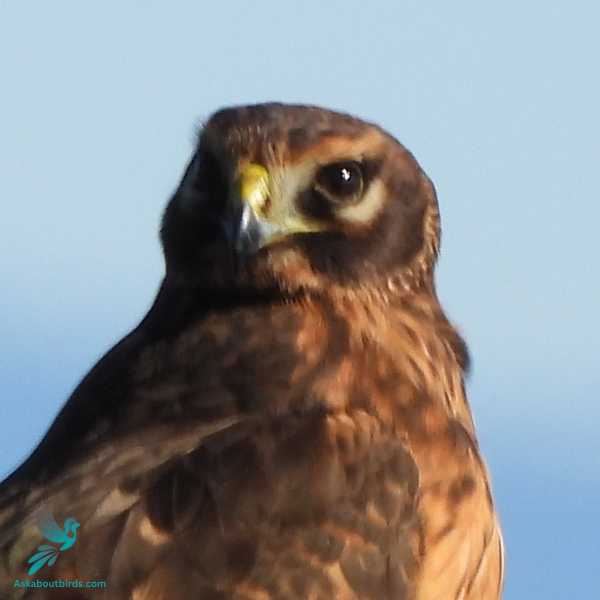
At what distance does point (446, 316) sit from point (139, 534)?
1676mm

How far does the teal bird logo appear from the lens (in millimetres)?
12102

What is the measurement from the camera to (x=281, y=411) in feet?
41.5

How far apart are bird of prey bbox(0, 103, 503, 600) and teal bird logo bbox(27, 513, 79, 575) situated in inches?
1.1

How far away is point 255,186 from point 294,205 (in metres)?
0.20

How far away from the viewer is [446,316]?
13.4 meters

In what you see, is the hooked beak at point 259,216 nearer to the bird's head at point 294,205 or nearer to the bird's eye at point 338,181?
the bird's head at point 294,205

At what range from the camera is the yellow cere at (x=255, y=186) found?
1270 centimetres

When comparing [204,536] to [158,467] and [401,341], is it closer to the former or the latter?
[158,467]

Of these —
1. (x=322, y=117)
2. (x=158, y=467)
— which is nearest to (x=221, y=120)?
(x=322, y=117)

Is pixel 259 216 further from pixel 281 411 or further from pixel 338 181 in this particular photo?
pixel 281 411

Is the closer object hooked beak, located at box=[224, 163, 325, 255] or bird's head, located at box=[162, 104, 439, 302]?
hooked beak, located at box=[224, 163, 325, 255]

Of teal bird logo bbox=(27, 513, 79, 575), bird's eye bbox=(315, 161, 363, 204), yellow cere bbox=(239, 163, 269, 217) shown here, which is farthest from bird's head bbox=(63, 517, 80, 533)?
bird's eye bbox=(315, 161, 363, 204)

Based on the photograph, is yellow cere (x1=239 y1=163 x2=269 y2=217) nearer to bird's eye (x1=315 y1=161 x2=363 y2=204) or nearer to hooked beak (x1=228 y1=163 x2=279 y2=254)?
hooked beak (x1=228 y1=163 x2=279 y2=254)

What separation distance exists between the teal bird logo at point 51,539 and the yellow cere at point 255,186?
115 centimetres
